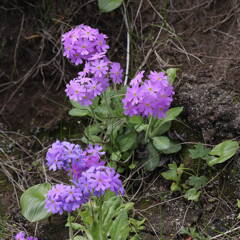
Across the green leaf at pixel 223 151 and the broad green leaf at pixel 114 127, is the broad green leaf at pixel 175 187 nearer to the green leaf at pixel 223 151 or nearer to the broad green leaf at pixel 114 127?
the green leaf at pixel 223 151

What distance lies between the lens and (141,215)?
3.25 m

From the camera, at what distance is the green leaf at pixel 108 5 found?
407cm

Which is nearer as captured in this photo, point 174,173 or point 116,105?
point 174,173

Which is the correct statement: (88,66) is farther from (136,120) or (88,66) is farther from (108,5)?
(108,5)

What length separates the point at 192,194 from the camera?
3.21 meters

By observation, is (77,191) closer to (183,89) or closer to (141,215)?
(141,215)

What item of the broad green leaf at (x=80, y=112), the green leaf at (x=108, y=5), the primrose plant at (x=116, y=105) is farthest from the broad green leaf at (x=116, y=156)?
the green leaf at (x=108, y=5)

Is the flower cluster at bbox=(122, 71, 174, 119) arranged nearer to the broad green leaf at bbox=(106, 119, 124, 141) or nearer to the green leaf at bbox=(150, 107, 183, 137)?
the green leaf at bbox=(150, 107, 183, 137)

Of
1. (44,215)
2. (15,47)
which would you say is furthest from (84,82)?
(15,47)

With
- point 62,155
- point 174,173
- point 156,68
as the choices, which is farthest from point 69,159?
point 156,68

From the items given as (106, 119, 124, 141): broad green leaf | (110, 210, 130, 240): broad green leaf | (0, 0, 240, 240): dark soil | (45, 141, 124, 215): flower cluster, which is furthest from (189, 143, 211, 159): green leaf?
(45, 141, 124, 215): flower cluster

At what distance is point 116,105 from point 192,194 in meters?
0.78

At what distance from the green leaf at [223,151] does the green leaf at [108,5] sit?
1469mm

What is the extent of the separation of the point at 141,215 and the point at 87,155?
88 cm
